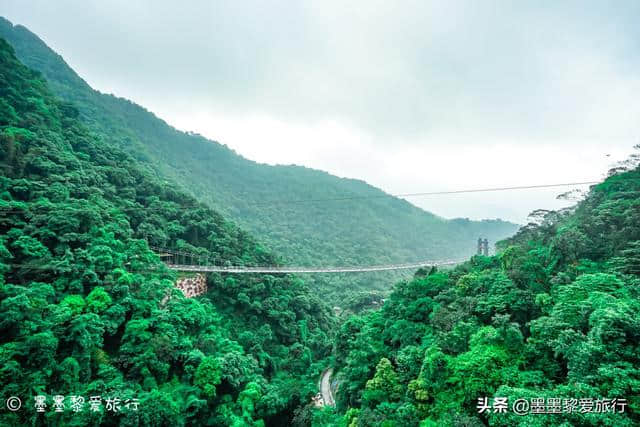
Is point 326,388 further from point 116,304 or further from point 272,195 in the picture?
point 272,195

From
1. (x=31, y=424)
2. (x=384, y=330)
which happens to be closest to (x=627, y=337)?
(x=384, y=330)

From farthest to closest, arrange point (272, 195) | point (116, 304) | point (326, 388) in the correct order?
point (272, 195), point (326, 388), point (116, 304)

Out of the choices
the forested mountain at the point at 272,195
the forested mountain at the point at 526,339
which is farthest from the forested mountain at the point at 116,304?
the forested mountain at the point at 272,195

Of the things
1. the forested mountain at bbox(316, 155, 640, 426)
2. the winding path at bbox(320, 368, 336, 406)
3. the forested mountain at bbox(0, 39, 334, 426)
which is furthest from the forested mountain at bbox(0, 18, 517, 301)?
the forested mountain at bbox(316, 155, 640, 426)

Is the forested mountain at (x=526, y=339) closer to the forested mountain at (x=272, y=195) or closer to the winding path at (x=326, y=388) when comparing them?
the winding path at (x=326, y=388)

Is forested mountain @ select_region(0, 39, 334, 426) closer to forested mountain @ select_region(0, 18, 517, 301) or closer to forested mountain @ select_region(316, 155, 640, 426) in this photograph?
forested mountain @ select_region(316, 155, 640, 426)

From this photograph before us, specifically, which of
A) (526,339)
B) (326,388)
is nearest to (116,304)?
(326,388)

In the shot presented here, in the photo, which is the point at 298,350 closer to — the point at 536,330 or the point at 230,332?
the point at 230,332
